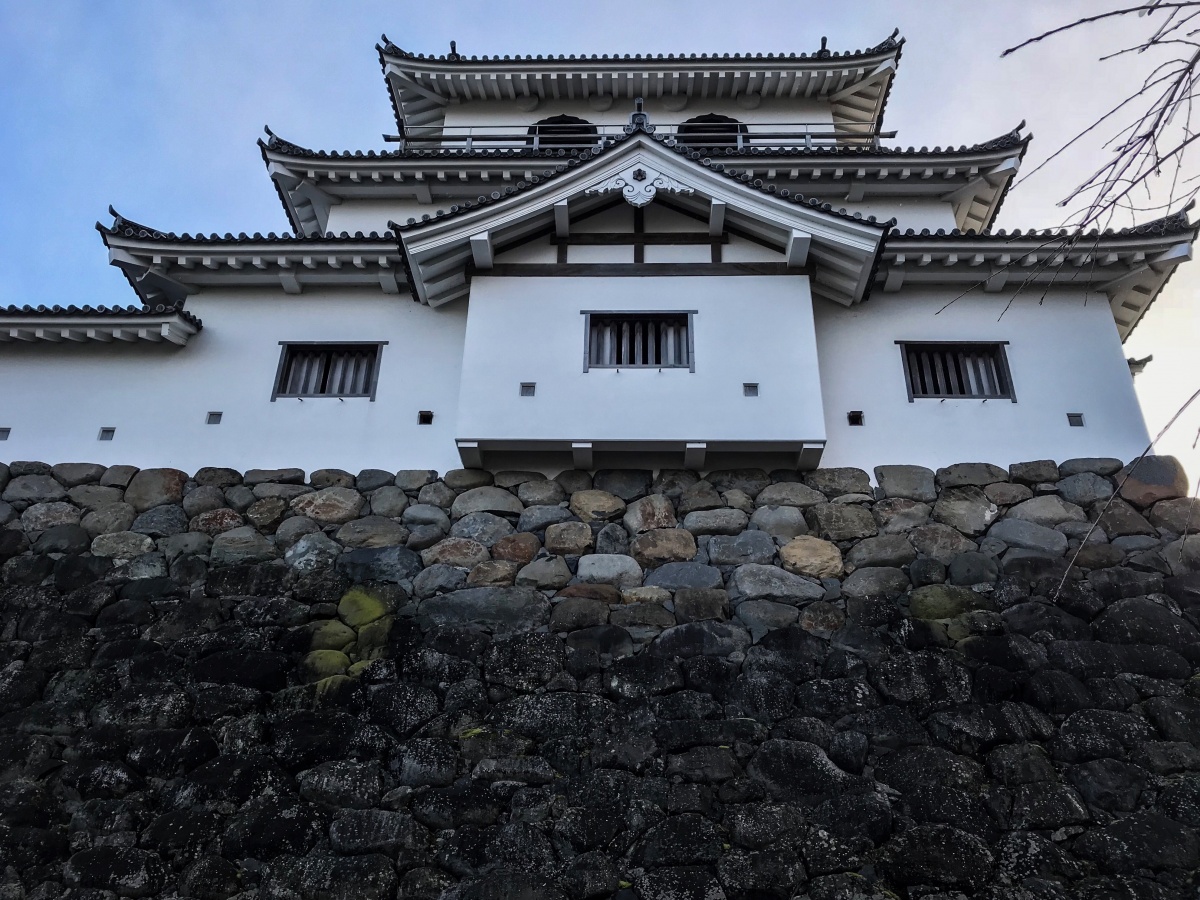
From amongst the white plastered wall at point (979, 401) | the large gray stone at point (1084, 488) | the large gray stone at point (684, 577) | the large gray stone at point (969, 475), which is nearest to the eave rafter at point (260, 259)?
the large gray stone at point (684, 577)

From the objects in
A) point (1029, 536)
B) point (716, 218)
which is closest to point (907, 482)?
point (1029, 536)

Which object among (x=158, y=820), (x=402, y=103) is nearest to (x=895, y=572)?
(x=158, y=820)

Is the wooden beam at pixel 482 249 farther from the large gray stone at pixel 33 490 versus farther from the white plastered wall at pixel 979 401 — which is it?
the large gray stone at pixel 33 490

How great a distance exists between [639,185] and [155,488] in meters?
A: 6.19

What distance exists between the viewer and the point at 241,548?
28.7 feet

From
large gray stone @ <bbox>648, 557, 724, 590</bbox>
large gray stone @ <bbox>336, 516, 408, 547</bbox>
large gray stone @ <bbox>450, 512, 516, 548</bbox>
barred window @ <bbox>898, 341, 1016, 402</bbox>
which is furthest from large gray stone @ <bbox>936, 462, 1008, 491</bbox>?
large gray stone @ <bbox>336, 516, 408, 547</bbox>

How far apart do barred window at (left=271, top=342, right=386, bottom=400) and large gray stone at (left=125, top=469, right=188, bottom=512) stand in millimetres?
1349

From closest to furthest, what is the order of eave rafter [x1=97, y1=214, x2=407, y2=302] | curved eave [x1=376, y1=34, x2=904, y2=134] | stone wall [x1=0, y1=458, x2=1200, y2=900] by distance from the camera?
stone wall [x1=0, y1=458, x2=1200, y2=900] → eave rafter [x1=97, y1=214, x2=407, y2=302] → curved eave [x1=376, y1=34, x2=904, y2=134]

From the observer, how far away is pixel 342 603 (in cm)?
830

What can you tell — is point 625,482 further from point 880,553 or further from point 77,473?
point 77,473

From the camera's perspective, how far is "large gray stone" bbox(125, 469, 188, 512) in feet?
30.1

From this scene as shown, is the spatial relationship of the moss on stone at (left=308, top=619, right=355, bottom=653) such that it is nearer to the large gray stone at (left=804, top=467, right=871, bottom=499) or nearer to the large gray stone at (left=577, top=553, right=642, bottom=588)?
the large gray stone at (left=577, top=553, right=642, bottom=588)

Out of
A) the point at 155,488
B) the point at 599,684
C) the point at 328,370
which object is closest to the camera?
the point at 599,684

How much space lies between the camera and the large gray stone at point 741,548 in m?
8.43
